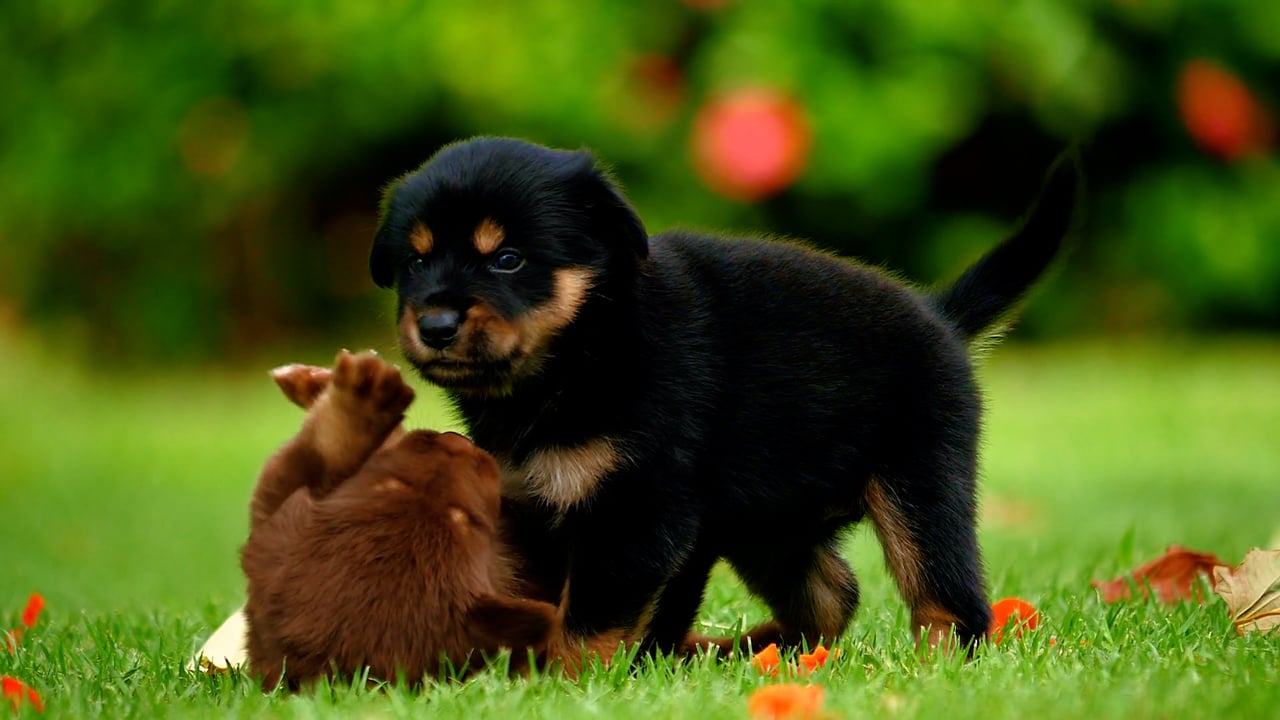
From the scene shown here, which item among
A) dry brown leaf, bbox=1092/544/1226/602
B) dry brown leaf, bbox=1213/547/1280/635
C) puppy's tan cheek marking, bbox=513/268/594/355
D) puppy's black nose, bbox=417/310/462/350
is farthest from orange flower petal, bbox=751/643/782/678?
dry brown leaf, bbox=1092/544/1226/602

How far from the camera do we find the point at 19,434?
35.5 feet

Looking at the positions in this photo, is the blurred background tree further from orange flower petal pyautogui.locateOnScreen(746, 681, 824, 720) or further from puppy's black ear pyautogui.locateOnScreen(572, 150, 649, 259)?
orange flower petal pyautogui.locateOnScreen(746, 681, 824, 720)

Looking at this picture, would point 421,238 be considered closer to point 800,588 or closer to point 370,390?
point 370,390

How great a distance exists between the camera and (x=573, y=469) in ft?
11.1

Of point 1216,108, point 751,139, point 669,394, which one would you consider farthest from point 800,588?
point 1216,108

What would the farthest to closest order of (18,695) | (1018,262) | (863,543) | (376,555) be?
(863,543) < (1018,262) < (376,555) < (18,695)

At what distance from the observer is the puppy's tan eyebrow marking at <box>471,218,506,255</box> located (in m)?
3.42

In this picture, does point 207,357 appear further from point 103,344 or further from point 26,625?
point 26,625

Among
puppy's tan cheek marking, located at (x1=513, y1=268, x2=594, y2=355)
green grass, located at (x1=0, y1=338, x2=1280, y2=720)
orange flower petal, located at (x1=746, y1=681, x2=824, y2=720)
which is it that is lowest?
green grass, located at (x1=0, y1=338, x2=1280, y2=720)

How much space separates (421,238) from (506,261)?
203mm

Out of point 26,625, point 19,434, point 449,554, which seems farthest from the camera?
point 19,434

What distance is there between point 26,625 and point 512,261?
185 cm

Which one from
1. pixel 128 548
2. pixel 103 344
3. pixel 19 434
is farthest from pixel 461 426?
pixel 103 344

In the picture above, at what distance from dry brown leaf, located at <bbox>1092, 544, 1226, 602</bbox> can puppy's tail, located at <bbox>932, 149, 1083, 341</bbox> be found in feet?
2.82
